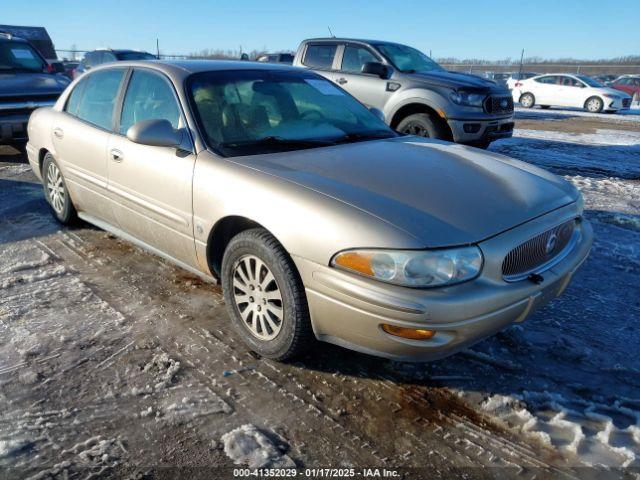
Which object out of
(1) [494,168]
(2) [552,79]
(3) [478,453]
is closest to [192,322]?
(3) [478,453]

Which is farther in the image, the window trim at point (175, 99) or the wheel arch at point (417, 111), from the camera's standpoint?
the wheel arch at point (417, 111)

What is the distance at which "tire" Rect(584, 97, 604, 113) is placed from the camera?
18.7 metres

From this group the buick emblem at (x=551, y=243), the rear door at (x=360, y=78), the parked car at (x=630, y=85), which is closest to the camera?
the buick emblem at (x=551, y=243)

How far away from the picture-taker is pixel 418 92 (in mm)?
7480

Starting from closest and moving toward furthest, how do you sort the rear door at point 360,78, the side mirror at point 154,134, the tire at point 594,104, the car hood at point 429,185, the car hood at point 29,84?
the car hood at point 429,185 < the side mirror at point 154,134 < the car hood at point 29,84 < the rear door at point 360,78 < the tire at point 594,104

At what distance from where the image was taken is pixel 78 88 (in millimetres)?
4480

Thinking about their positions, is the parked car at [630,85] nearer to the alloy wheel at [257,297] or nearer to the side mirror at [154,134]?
the side mirror at [154,134]

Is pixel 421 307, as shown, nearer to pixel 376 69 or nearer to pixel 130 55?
pixel 376 69

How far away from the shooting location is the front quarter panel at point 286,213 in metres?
2.29

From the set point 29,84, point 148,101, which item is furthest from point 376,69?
point 29,84

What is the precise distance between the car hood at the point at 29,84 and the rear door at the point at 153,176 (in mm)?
5081

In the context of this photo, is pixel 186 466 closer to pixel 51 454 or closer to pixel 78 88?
pixel 51 454

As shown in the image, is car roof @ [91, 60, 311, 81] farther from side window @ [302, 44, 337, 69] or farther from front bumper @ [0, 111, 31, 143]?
side window @ [302, 44, 337, 69]

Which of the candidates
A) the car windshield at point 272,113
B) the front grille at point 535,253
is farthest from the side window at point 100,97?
the front grille at point 535,253
